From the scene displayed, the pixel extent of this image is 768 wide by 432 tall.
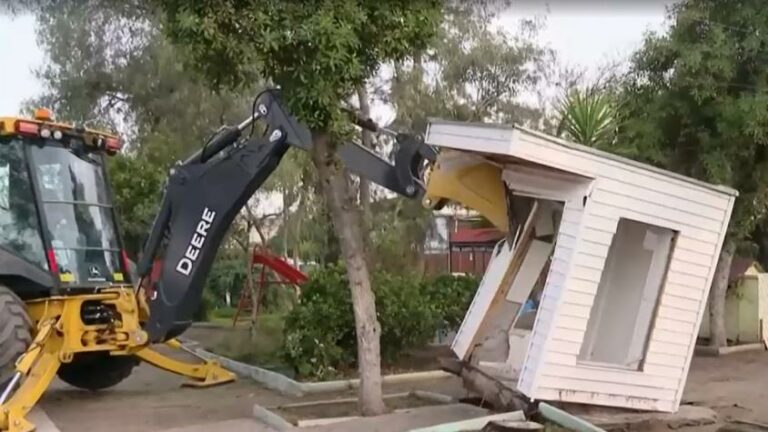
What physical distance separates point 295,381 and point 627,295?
4.34 meters

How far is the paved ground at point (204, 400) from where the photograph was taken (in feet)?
31.7

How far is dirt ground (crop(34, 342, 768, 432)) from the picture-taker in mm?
9758

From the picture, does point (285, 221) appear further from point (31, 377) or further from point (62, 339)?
point (31, 377)

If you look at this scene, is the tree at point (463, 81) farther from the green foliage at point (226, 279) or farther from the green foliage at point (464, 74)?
the green foliage at point (226, 279)

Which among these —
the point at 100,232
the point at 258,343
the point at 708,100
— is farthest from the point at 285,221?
the point at 100,232

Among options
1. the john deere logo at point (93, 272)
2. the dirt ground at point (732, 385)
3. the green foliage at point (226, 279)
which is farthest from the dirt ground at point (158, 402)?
the green foliage at point (226, 279)

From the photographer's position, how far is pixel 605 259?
28.3ft

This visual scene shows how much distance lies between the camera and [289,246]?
27.4 meters

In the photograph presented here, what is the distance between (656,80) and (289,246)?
592 inches

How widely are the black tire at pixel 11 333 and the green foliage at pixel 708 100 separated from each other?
27.7 feet

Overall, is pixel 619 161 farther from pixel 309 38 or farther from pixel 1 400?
pixel 1 400

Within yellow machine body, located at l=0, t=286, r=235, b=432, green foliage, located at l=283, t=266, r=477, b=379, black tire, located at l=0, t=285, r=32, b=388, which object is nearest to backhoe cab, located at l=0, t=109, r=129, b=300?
yellow machine body, located at l=0, t=286, r=235, b=432

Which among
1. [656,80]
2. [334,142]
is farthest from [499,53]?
[334,142]

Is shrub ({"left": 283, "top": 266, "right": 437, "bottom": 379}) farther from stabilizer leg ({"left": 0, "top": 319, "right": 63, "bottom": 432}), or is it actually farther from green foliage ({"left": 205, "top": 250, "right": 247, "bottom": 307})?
green foliage ({"left": 205, "top": 250, "right": 247, "bottom": 307})
